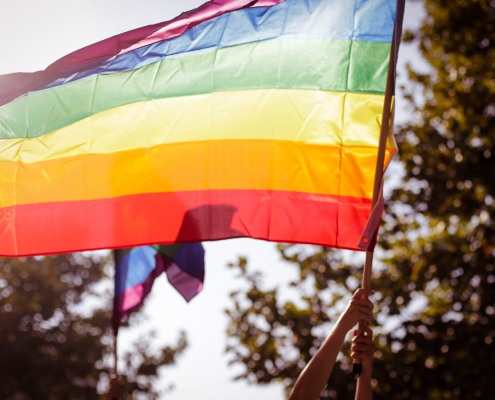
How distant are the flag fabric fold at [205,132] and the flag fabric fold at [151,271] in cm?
175

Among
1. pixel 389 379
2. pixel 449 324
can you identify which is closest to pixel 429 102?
pixel 449 324

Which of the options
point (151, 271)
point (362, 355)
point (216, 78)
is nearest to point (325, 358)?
point (362, 355)

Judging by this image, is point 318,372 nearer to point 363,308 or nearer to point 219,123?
point 363,308

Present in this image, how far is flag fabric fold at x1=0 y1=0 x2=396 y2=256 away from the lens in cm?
349

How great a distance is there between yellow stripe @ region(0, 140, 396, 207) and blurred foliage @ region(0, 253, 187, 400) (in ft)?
57.1

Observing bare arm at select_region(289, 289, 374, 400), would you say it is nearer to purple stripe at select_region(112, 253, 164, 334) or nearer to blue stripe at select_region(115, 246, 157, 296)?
purple stripe at select_region(112, 253, 164, 334)

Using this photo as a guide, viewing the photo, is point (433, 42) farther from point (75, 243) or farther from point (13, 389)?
point (13, 389)

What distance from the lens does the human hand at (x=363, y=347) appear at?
2.56m

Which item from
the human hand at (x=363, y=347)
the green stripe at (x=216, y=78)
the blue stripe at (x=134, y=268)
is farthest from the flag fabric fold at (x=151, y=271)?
the human hand at (x=363, y=347)

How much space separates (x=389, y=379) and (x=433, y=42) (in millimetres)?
5416

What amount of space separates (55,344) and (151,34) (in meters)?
19.0

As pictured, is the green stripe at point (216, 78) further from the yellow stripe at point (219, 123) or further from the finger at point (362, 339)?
the finger at point (362, 339)

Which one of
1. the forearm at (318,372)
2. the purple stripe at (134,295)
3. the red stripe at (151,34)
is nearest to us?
the forearm at (318,372)

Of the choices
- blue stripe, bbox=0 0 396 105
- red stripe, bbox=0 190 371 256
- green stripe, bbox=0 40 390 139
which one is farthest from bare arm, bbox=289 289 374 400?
blue stripe, bbox=0 0 396 105
